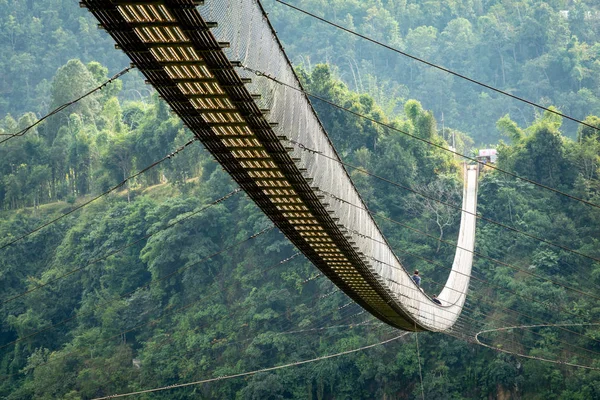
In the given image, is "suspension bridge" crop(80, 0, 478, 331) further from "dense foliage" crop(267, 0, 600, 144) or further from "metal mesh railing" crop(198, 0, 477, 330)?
"dense foliage" crop(267, 0, 600, 144)

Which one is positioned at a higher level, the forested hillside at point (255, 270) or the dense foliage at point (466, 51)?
the dense foliage at point (466, 51)

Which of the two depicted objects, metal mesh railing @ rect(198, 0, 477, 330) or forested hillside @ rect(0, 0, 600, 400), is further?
forested hillside @ rect(0, 0, 600, 400)

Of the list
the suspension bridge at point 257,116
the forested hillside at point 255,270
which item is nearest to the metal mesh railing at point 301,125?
the suspension bridge at point 257,116

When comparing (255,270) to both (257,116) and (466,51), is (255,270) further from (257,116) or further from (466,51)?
(466,51)

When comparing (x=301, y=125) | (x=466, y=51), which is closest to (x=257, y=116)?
(x=301, y=125)

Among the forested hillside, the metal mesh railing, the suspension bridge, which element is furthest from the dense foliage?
the suspension bridge

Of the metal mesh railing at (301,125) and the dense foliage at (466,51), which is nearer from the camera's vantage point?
the metal mesh railing at (301,125)

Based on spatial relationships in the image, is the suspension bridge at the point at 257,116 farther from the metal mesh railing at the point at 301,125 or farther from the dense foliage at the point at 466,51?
the dense foliage at the point at 466,51

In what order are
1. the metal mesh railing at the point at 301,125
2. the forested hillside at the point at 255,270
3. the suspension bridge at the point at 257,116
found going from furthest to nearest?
the forested hillside at the point at 255,270 → the metal mesh railing at the point at 301,125 → the suspension bridge at the point at 257,116
